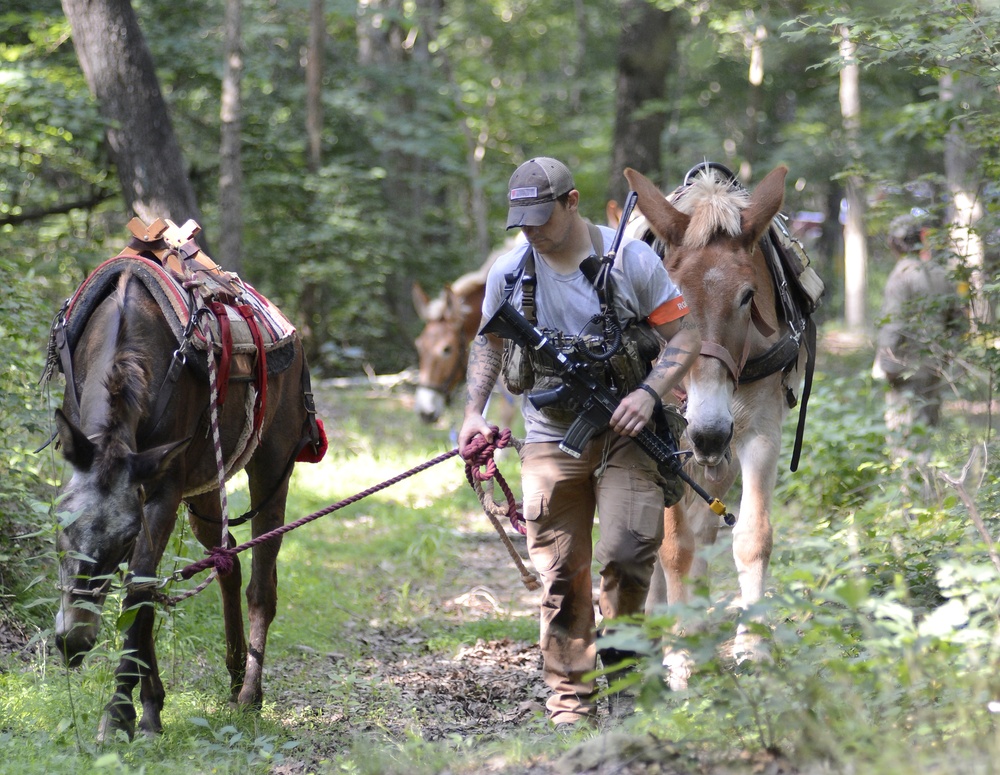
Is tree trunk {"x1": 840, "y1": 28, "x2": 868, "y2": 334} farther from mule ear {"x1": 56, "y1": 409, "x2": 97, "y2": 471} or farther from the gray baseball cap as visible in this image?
mule ear {"x1": 56, "y1": 409, "x2": 97, "y2": 471}

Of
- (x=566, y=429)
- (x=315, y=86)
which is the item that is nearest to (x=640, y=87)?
(x=315, y=86)

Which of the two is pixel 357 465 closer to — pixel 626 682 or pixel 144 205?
pixel 144 205

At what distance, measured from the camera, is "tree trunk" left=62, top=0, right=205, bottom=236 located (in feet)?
26.1

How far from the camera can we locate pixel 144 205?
8211mm

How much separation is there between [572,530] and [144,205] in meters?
5.45

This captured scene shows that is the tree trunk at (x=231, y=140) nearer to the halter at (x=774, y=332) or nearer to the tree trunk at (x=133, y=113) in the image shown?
the tree trunk at (x=133, y=113)

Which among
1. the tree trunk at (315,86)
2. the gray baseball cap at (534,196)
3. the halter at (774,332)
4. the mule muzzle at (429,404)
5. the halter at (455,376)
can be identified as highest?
the tree trunk at (315,86)

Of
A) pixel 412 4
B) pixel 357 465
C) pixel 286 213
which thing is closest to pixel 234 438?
pixel 357 465

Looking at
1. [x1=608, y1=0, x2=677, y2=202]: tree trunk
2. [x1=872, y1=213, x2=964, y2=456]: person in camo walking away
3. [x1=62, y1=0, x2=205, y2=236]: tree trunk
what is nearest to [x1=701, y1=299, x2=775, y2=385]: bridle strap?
[x1=872, y1=213, x2=964, y2=456]: person in camo walking away

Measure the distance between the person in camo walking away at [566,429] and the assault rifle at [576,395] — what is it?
0.22 ft

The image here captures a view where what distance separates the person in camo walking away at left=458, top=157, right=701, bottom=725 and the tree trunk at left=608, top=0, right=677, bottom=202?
9007mm

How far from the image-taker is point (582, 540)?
4258 mm

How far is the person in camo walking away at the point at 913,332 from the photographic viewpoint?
665 centimetres

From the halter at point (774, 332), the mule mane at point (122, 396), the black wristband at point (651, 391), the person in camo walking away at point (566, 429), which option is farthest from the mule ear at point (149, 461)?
the halter at point (774, 332)
